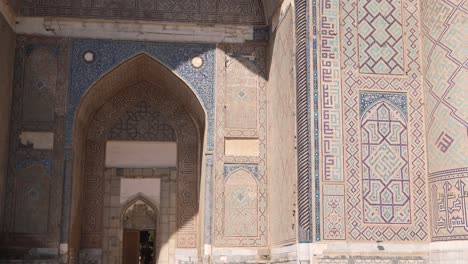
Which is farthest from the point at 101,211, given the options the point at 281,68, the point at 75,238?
the point at 281,68

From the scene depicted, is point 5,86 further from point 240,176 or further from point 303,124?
point 303,124

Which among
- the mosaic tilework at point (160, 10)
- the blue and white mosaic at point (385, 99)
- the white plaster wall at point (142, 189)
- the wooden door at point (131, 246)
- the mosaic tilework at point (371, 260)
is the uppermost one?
the mosaic tilework at point (160, 10)

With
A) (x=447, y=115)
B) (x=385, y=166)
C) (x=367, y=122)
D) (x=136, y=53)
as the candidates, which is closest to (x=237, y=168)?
(x=136, y=53)

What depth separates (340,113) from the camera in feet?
23.2

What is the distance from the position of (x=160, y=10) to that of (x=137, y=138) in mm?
1792

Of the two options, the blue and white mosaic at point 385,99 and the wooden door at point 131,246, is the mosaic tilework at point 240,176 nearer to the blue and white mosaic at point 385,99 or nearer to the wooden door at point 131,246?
the blue and white mosaic at point 385,99

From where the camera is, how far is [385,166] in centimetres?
704

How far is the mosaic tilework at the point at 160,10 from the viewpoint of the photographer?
8930 mm

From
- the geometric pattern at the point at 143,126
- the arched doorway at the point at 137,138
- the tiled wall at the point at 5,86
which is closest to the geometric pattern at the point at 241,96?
the arched doorway at the point at 137,138

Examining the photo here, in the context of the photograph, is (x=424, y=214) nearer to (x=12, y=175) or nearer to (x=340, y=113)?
(x=340, y=113)

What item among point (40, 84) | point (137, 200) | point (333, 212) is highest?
point (40, 84)

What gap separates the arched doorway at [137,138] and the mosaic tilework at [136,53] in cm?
9

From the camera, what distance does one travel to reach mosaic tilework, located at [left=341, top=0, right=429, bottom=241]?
6.87 meters

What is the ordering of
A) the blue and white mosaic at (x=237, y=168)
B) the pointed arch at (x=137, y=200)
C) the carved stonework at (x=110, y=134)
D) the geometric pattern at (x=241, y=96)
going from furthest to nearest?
the pointed arch at (x=137, y=200), the carved stonework at (x=110, y=134), the geometric pattern at (x=241, y=96), the blue and white mosaic at (x=237, y=168)
